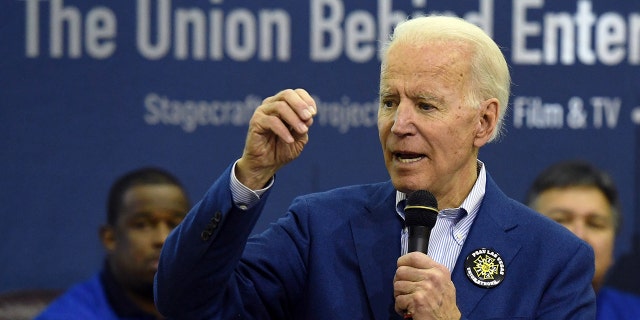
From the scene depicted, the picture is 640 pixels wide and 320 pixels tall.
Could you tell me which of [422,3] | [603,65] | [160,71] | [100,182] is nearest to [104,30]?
[160,71]

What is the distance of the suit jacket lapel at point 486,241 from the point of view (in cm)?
237

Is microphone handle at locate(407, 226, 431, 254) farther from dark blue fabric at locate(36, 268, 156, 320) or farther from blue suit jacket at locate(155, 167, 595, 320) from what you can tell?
dark blue fabric at locate(36, 268, 156, 320)

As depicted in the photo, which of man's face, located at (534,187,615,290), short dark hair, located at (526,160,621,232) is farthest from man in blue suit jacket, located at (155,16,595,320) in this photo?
man's face, located at (534,187,615,290)

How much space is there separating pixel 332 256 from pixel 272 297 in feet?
0.55

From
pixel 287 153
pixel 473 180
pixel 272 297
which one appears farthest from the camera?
pixel 473 180

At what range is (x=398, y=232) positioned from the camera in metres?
2.52

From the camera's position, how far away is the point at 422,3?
165 inches

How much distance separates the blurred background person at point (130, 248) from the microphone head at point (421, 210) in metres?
1.97

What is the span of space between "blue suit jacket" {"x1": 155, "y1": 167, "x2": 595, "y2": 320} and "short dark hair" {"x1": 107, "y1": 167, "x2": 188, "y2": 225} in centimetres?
167

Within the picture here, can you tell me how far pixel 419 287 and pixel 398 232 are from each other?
1.28 ft

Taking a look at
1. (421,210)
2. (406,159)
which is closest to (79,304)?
(406,159)

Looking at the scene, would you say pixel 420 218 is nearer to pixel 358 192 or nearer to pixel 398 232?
pixel 398 232

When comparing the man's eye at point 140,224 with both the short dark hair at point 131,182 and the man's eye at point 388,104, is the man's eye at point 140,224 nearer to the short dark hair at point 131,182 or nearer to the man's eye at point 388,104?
the short dark hair at point 131,182

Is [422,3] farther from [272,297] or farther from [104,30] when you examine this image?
[272,297]
